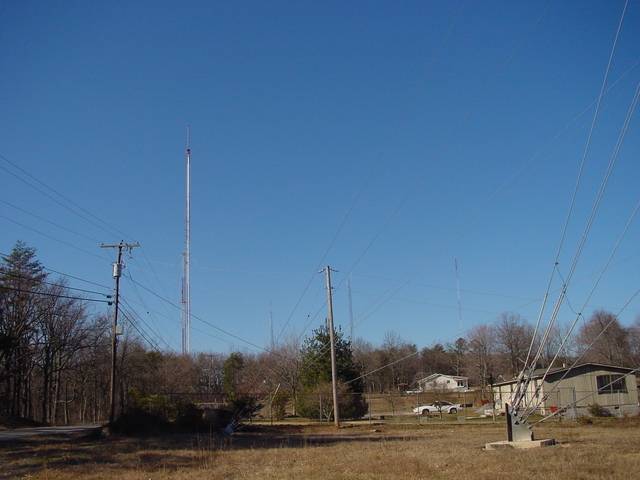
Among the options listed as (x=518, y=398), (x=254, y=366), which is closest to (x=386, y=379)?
(x=254, y=366)

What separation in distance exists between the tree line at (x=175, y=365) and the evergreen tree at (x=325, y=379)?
78mm

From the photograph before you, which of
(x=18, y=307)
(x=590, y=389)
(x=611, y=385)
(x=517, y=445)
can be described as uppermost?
(x=18, y=307)

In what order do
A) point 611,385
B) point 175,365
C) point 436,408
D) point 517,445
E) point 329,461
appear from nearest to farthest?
point 329,461
point 517,445
point 611,385
point 436,408
point 175,365

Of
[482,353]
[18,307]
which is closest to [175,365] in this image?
[18,307]

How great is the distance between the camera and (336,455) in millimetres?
15047

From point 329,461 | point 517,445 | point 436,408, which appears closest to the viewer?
point 329,461

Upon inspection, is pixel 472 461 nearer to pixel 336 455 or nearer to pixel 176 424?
pixel 336 455

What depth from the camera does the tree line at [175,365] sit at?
3556 centimetres

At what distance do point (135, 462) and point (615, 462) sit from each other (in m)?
12.4

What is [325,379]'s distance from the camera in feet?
128

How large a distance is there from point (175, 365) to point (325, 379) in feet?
90.2

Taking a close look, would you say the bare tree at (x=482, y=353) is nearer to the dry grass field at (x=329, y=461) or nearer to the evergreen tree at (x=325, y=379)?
the evergreen tree at (x=325, y=379)

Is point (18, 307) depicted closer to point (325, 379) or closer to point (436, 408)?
point (325, 379)

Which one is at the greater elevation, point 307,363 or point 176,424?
point 307,363
